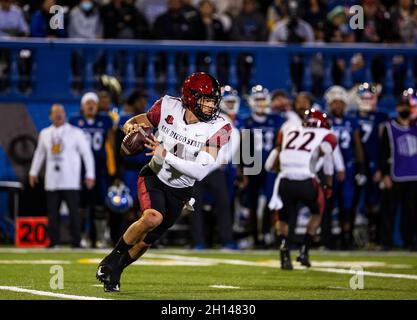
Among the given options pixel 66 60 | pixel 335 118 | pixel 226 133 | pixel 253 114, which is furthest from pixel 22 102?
pixel 226 133

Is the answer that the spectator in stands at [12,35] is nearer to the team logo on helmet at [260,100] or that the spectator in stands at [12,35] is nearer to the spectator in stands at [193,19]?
the spectator in stands at [193,19]

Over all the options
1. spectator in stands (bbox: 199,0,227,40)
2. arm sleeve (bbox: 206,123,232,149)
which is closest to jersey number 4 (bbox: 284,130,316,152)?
arm sleeve (bbox: 206,123,232,149)

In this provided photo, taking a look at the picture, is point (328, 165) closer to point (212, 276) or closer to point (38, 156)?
point (212, 276)

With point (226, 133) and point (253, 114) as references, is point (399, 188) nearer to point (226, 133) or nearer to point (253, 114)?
point (253, 114)

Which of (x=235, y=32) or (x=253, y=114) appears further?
(x=235, y=32)

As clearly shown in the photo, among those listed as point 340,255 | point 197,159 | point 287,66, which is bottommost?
point 340,255

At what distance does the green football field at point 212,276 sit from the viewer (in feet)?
35.8

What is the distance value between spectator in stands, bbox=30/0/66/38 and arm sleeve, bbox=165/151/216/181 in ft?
24.5

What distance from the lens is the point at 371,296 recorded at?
430 inches

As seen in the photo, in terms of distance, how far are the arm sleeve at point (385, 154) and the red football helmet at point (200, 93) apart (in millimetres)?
7029

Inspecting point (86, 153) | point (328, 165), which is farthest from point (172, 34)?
point (328, 165)

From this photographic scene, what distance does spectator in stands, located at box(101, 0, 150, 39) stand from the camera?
18531mm

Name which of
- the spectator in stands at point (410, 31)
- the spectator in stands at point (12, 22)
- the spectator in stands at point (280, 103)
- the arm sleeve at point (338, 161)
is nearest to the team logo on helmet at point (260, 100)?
the spectator in stands at point (280, 103)

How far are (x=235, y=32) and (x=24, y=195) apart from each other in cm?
423
